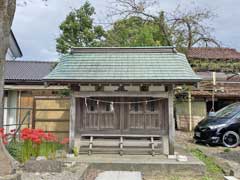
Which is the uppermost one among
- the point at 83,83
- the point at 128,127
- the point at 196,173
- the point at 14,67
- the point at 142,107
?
the point at 14,67

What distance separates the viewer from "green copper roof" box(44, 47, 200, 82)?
8359 mm

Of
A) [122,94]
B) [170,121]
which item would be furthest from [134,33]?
[170,121]

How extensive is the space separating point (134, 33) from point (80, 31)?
11.6ft

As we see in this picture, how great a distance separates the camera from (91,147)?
8.88 meters

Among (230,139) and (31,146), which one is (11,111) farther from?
(230,139)

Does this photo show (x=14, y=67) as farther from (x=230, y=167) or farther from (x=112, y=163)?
(x=230, y=167)

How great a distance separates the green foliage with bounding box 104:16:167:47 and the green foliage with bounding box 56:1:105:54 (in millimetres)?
861

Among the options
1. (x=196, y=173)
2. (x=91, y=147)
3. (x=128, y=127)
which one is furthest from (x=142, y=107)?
(x=196, y=173)

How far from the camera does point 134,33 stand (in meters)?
18.7

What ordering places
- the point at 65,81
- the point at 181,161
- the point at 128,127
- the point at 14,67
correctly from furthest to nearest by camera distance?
the point at 14,67
the point at 128,127
the point at 65,81
the point at 181,161

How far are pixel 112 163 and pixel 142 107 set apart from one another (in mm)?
2262

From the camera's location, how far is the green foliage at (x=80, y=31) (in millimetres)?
17842

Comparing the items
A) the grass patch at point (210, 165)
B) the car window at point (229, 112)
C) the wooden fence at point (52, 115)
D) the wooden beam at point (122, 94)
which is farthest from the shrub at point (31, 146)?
the car window at point (229, 112)

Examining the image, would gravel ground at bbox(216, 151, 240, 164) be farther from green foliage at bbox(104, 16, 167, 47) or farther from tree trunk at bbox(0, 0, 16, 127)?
green foliage at bbox(104, 16, 167, 47)
